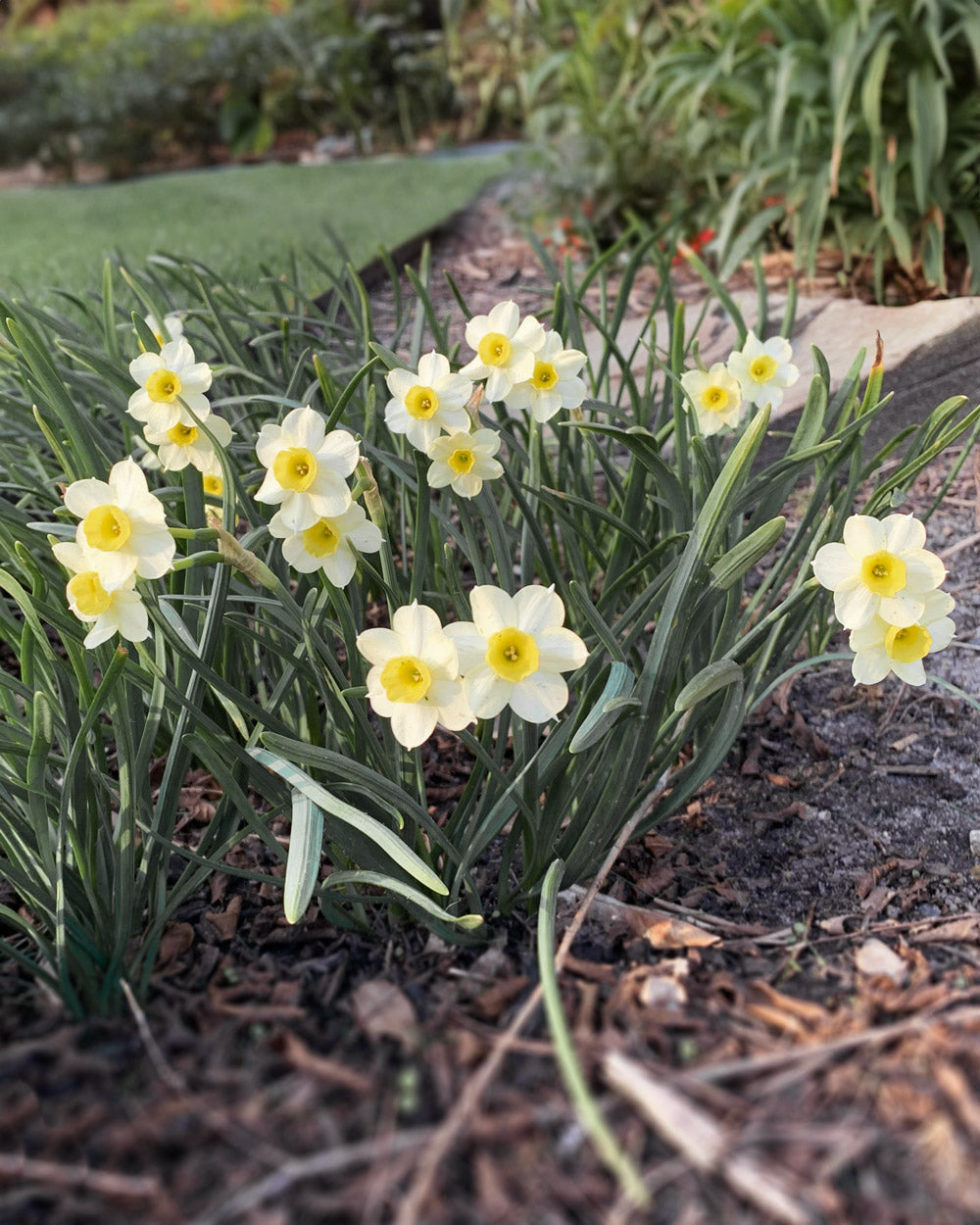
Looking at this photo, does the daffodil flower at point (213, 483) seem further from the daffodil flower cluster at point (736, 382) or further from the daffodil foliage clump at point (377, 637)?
the daffodil flower cluster at point (736, 382)

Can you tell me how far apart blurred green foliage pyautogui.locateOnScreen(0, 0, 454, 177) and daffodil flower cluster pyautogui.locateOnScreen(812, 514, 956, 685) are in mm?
7709

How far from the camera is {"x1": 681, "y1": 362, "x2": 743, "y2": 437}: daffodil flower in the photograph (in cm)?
137

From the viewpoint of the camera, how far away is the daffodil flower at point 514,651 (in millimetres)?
863

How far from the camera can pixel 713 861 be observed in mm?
1364

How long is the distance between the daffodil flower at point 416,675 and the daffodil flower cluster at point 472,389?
0.26m

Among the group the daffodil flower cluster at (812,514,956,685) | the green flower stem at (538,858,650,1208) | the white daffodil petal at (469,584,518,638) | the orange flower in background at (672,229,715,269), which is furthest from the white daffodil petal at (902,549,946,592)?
the orange flower in background at (672,229,715,269)

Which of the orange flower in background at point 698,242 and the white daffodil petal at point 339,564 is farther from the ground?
the white daffodil petal at point 339,564

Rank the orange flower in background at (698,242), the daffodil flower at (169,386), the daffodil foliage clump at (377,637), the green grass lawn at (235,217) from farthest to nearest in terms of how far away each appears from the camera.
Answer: the green grass lawn at (235,217)
the orange flower in background at (698,242)
the daffodil flower at (169,386)
the daffodil foliage clump at (377,637)

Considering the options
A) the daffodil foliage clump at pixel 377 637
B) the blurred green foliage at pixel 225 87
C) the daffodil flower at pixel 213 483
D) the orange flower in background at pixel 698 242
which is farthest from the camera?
the blurred green foliage at pixel 225 87

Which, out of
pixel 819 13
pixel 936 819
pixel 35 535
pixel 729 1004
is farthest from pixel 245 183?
pixel 729 1004

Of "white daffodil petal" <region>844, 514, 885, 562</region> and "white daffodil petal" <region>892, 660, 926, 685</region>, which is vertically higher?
"white daffodil petal" <region>844, 514, 885, 562</region>

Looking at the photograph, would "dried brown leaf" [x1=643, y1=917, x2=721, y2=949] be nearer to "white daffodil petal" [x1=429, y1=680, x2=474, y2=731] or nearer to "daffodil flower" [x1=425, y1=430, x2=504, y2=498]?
"white daffodil petal" [x1=429, y1=680, x2=474, y2=731]

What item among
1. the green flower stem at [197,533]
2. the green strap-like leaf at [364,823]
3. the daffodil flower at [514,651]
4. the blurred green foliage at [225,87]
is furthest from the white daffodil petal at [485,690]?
the blurred green foliage at [225,87]

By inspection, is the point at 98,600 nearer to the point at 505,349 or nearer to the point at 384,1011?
the point at 384,1011
